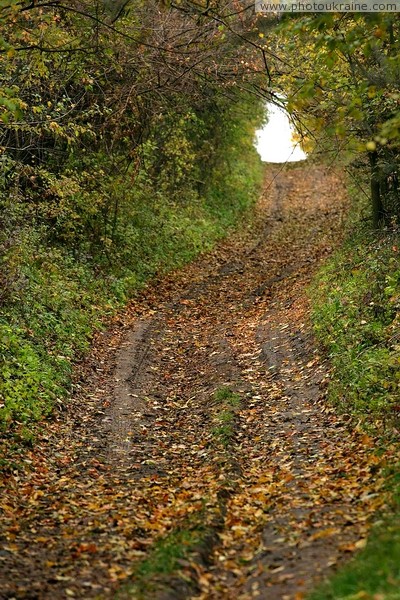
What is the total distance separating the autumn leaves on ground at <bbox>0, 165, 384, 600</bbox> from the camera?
666 centimetres

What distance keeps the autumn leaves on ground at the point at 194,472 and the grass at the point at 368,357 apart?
0.30m

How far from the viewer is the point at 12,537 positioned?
7809mm

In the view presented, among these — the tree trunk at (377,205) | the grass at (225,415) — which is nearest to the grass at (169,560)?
the grass at (225,415)

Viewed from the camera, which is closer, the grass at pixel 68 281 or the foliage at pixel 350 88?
the foliage at pixel 350 88

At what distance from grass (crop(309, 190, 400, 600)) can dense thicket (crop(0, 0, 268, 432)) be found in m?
4.76

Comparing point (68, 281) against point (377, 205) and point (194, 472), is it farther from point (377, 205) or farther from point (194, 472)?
point (194, 472)

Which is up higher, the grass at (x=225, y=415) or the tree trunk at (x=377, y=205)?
the tree trunk at (x=377, y=205)

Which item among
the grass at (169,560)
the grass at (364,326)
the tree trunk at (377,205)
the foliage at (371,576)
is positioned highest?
the tree trunk at (377,205)

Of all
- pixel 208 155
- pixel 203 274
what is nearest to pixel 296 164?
pixel 208 155

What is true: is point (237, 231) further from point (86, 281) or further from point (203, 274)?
point (86, 281)

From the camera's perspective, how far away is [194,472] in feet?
31.3

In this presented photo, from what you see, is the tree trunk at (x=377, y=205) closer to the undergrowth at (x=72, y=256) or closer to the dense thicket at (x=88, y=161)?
the dense thicket at (x=88, y=161)

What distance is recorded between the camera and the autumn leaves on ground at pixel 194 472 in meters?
6.66

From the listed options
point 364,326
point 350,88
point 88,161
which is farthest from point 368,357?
point 88,161
